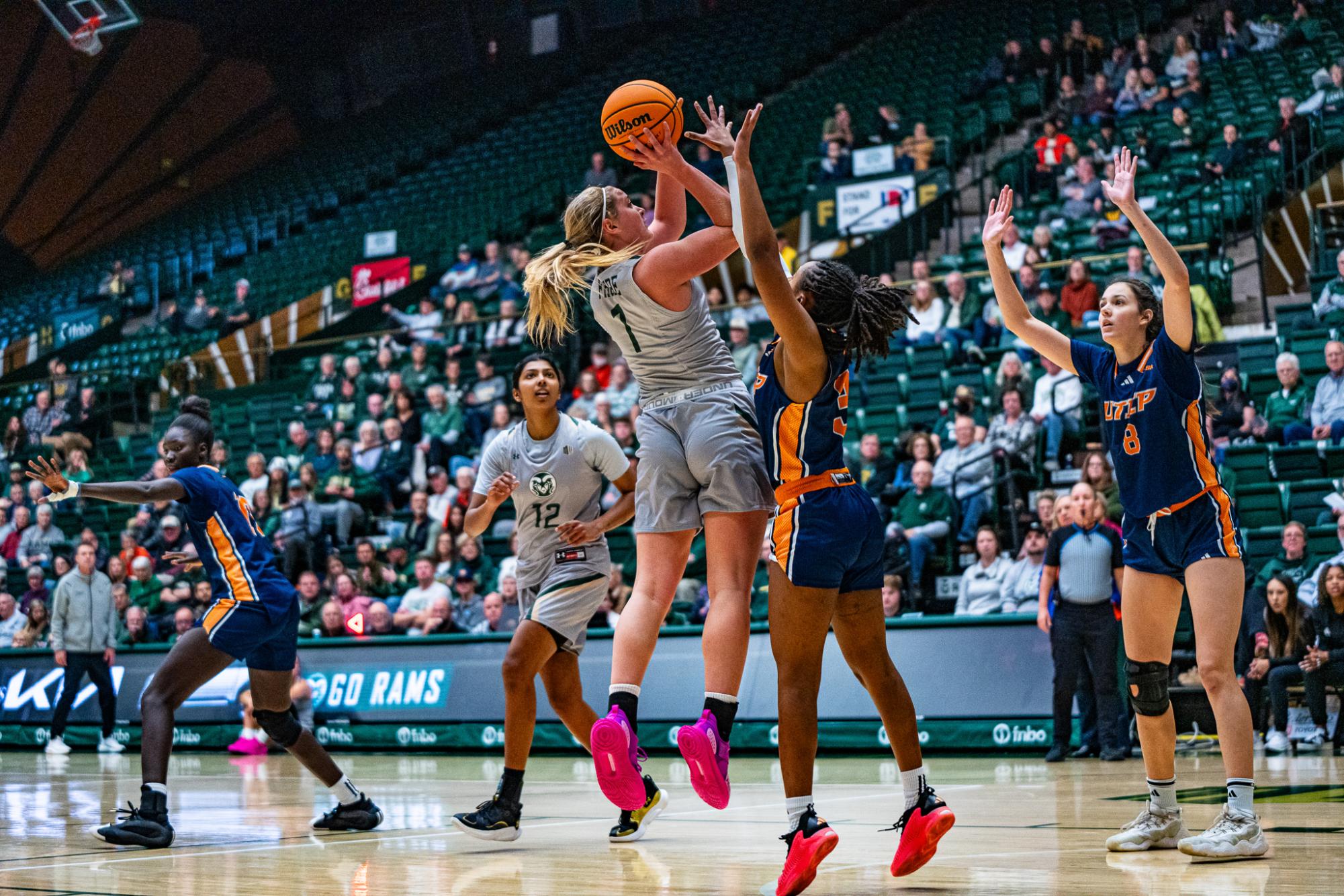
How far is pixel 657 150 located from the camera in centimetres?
480

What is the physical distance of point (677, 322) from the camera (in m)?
5.32

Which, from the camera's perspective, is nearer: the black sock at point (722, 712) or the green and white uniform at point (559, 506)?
the black sock at point (722, 712)

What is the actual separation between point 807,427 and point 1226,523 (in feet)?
5.33

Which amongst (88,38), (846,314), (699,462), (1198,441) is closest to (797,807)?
(699,462)

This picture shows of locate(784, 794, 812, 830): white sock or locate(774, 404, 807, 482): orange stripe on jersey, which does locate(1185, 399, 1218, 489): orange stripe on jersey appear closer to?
locate(774, 404, 807, 482): orange stripe on jersey

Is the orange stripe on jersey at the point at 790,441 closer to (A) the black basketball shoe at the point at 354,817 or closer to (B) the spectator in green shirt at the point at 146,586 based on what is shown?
(A) the black basketball shoe at the point at 354,817

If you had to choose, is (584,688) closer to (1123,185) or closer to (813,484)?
(1123,185)

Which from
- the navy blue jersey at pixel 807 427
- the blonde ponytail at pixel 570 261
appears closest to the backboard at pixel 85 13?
the blonde ponytail at pixel 570 261

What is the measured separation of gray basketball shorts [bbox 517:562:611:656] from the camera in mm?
6250

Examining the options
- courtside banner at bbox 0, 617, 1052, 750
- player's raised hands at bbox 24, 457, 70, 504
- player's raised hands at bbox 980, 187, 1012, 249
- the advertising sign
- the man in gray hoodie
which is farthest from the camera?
the advertising sign

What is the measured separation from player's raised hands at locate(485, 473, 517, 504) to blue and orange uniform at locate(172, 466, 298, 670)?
1.10 meters

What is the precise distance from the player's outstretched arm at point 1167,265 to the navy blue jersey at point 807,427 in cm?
126

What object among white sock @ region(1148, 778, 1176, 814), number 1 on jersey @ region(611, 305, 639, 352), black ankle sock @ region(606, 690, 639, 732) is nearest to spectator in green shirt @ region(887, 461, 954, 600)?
white sock @ region(1148, 778, 1176, 814)

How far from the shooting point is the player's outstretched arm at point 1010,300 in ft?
17.7
